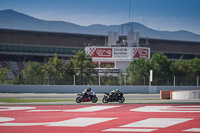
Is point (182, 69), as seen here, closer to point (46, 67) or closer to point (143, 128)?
point (46, 67)

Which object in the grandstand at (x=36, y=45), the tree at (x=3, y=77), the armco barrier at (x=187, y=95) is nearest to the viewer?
the armco barrier at (x=187, y=95)

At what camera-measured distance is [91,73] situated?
61.3m

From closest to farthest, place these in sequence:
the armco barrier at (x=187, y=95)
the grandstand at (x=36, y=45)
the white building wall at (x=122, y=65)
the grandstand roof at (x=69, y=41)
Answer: the armco barrier at (x=187, y=95) < the white building wall at (x=122, y=65) < the grandstand at (x=36, y=45) < the grandstand roof at (x=69, y=41)

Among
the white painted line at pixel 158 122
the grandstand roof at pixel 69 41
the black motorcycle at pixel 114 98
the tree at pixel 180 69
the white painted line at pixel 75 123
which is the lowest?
the white painted line at pixel 75 123

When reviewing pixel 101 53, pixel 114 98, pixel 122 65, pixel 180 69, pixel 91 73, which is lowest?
pixel 114 98

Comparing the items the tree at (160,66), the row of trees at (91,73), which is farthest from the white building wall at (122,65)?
the tree at (160,66)

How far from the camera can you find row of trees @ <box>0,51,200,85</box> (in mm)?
45406

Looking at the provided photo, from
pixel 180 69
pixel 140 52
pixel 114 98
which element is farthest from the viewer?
pixel 140 52

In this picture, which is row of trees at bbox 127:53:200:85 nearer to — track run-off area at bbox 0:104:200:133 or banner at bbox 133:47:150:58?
banner at bbox 133:47:150:58

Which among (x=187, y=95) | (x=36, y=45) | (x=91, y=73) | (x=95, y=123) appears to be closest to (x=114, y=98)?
(x=187, y=95)

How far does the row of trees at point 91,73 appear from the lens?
4541 centimetres

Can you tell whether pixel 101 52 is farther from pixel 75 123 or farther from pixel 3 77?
pixel 75 123

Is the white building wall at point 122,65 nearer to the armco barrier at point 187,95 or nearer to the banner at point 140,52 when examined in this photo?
the banner at point 140,52

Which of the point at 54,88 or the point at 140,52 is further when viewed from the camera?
the point at 140,52
